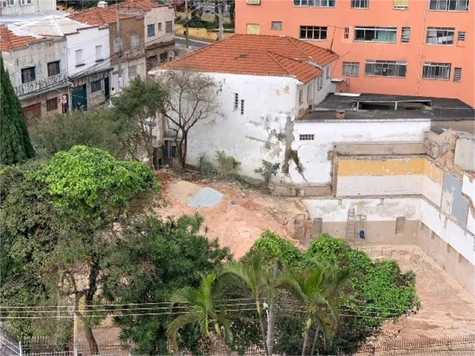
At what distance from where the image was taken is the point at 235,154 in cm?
4072

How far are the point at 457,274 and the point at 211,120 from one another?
1552 cm

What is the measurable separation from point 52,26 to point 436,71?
25734 millimetres

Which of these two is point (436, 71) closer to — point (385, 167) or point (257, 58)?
point (385, 167)

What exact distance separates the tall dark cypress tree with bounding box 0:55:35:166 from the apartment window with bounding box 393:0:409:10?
27158 millimetres

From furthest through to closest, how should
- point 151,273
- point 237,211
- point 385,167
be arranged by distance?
point 385,167
point 237,211
point 151,273

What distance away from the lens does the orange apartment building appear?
47.0 m

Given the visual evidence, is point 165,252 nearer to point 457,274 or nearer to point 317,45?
point 457,274

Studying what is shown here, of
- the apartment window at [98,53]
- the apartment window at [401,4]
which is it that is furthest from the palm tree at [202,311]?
the apartment window at [98,53]

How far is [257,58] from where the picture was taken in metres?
40.5

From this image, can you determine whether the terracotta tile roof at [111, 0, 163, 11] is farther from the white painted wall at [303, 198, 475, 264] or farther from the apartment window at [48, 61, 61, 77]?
the white painted wall at [303, 198, 475, 264]

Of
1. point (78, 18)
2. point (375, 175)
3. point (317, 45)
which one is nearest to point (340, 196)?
point (375, 175)

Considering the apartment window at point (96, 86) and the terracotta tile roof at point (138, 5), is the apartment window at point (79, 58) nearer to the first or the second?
the apartment window at point (96, 86)

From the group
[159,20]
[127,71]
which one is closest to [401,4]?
[127,71]

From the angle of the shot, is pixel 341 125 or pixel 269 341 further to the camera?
pixel 341 125
